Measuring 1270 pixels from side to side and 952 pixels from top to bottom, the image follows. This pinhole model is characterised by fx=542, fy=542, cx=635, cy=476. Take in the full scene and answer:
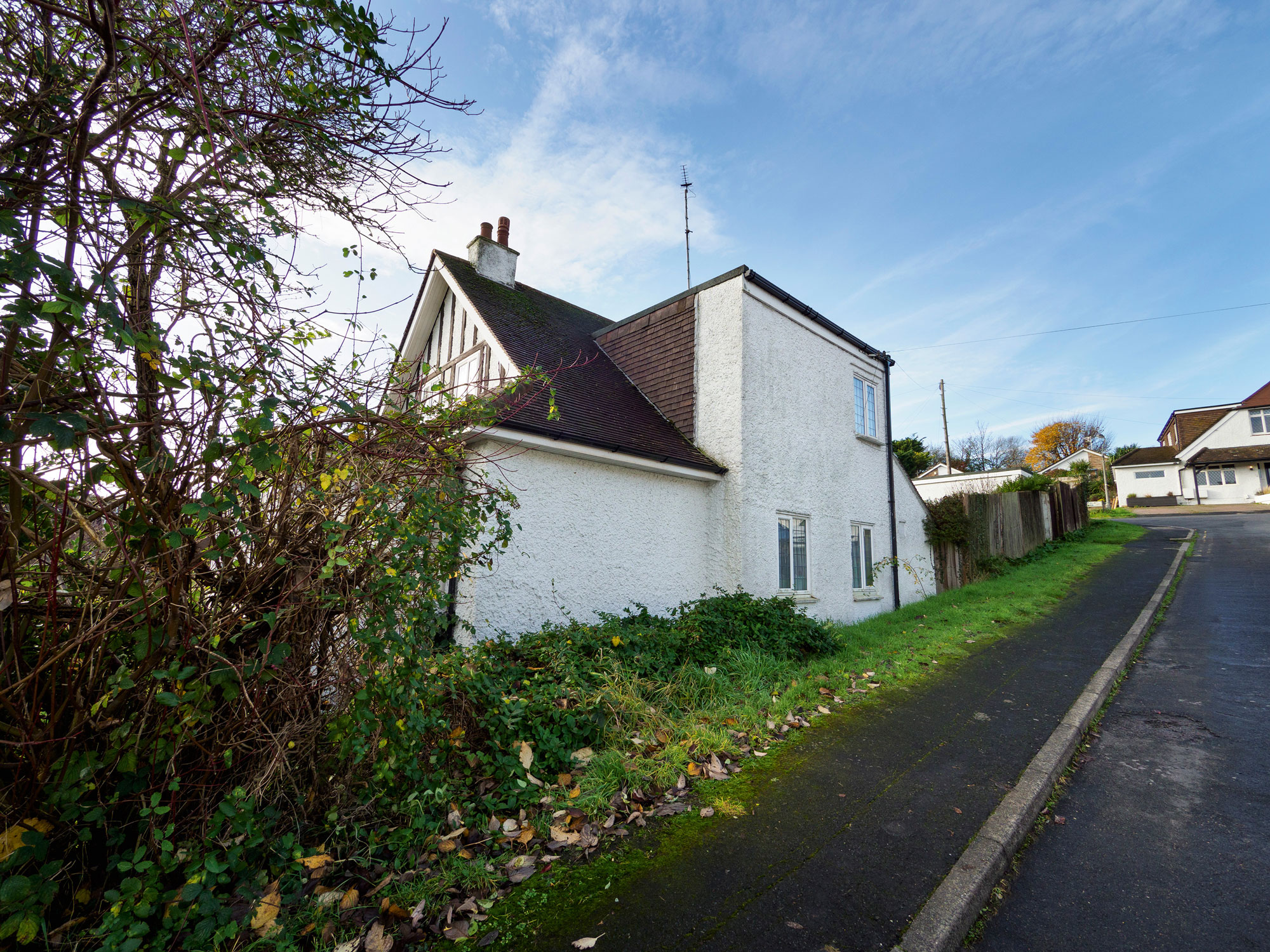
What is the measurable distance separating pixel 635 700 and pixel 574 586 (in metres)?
2.55

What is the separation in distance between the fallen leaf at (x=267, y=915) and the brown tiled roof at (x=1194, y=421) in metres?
60.0

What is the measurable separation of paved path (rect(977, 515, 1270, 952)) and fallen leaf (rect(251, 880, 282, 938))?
11.0 feet

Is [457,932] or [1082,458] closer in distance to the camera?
[457,932]

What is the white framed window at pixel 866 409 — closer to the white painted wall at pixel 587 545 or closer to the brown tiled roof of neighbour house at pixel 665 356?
the brown tiled roof of neighbour house at pixel 665 356

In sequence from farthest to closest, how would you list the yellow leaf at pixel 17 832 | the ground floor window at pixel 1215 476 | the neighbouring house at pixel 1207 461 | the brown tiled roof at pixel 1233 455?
the ground floor window at pixel 1215 476 → the neighbouring house at pixel 1207 461 → the brown tiled roof at pixel 1233 455 → the yellow leaf at pixel 17 832

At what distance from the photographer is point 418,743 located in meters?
3.55

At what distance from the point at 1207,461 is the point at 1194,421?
7690 mm

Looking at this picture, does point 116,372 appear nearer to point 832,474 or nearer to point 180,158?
point 180,158

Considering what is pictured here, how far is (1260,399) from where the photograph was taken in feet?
130

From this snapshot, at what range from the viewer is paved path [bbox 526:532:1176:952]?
2.63 metres

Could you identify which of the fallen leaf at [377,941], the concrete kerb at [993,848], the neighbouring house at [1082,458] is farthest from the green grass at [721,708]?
the neighbouring house at [1082,458]

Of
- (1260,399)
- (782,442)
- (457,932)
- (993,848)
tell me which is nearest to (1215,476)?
(1260,399)

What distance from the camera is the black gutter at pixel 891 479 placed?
12617mm

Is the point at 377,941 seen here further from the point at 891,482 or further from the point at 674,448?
the point at 891,482
